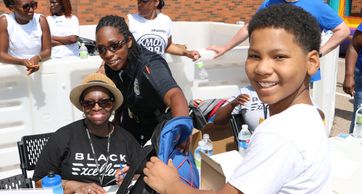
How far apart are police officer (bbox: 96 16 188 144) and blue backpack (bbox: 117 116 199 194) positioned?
15.8 inches

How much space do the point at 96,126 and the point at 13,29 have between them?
5.86ft

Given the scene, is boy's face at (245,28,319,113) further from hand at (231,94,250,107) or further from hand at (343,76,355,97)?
hand at (343,76,355,97)

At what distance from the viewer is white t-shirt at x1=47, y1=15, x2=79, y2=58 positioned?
183 inches

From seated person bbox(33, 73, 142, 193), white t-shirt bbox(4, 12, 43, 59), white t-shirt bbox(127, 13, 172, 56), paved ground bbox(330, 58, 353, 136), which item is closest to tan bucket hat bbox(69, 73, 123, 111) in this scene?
seated person bbox(33, 73, 142, 193)

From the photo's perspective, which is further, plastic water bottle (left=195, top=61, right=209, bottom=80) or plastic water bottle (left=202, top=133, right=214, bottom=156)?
plastic water bottle (left=195, top=61, right=209, bottom=80)

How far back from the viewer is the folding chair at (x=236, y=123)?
3.59 metres

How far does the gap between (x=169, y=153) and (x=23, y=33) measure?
264cm

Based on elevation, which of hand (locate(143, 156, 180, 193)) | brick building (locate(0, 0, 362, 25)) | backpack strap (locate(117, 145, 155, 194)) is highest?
hand (locate(143, 156, 180, 193))

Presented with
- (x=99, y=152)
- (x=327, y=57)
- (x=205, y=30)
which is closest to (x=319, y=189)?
(x=99, y=152)

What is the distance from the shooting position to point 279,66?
1229mm

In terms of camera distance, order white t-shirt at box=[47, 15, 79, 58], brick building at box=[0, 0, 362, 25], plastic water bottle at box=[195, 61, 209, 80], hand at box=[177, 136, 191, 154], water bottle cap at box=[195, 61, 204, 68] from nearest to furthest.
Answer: hand at box=[177, 136, 191, 154]
water bottle cap at box=[195, 61, 204, 68]
plastic water bottle at box=[195, 61, 209, 80]
white t-shirt at box=[47, 15, 79, 58]
brick building at box=[0, 0, 362, 25]

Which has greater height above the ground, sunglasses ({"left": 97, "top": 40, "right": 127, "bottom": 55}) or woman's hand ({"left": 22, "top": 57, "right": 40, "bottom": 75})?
sunglasses ({"left": 97, "top": 40, "right": 127, "bottom": 55})

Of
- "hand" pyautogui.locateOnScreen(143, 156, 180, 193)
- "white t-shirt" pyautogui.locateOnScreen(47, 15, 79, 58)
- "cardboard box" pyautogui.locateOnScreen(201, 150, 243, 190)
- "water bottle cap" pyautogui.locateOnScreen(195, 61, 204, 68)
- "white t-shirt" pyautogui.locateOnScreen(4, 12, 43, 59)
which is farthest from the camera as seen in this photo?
"white t-shirt" pyautogui.locateOnScreen(47, 15, 79, 58)

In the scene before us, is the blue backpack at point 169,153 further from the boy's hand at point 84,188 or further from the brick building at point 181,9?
the brick building at point 181,9
